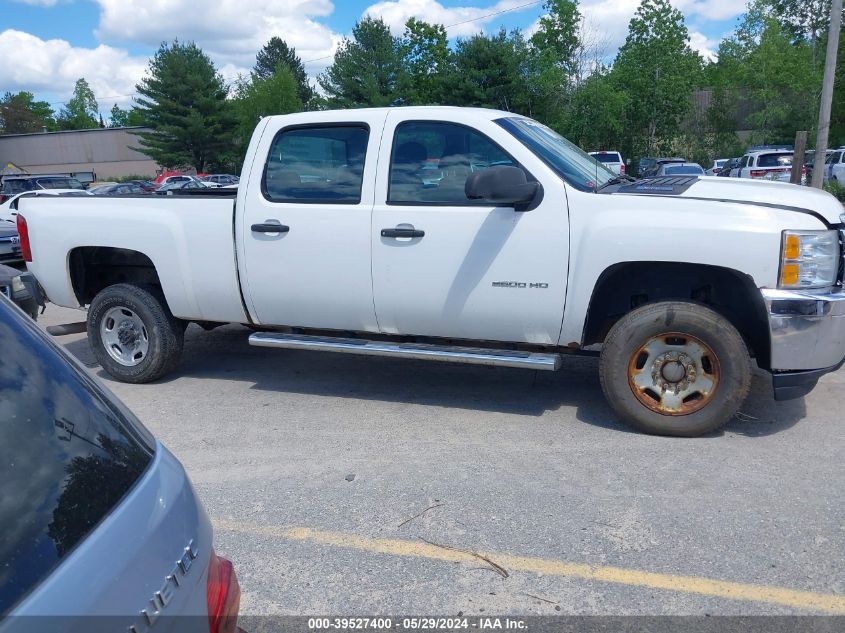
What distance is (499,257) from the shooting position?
4.78 m

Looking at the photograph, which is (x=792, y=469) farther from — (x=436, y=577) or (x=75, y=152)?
(x=75, y=152)

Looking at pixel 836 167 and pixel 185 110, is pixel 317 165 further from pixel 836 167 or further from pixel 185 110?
pixel 185 110

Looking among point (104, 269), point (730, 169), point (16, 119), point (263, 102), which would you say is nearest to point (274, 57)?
point (16, 119)

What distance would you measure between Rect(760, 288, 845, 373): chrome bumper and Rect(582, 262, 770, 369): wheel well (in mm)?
178

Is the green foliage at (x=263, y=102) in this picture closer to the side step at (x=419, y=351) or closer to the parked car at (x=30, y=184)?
the parked car at (x=30, y=184)

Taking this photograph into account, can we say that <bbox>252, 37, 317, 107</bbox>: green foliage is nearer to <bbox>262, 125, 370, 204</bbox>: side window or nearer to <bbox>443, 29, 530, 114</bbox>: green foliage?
<bbox>443, 29, 530, 114</bbox>: green foliage

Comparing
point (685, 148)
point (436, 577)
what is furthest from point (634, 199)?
point (685, 148)

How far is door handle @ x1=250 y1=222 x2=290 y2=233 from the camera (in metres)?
5.24

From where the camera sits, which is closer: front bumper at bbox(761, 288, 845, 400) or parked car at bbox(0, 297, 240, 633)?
parked car at bbox(0, 297, 240, 633)

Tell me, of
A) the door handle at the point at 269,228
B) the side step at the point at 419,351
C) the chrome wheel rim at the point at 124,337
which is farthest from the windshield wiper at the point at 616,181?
the chrome wheel rim at the point at 124,337

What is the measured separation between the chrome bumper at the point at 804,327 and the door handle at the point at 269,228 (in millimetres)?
3159

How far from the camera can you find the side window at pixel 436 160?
4938 millimetres

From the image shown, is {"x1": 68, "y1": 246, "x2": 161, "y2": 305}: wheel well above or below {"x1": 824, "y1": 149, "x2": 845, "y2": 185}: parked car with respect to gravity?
below

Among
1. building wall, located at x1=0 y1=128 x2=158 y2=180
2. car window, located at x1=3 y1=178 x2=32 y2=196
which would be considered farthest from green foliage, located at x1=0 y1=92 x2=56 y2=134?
car window, located at x1=3 y1=178 x2=32 y2=196
